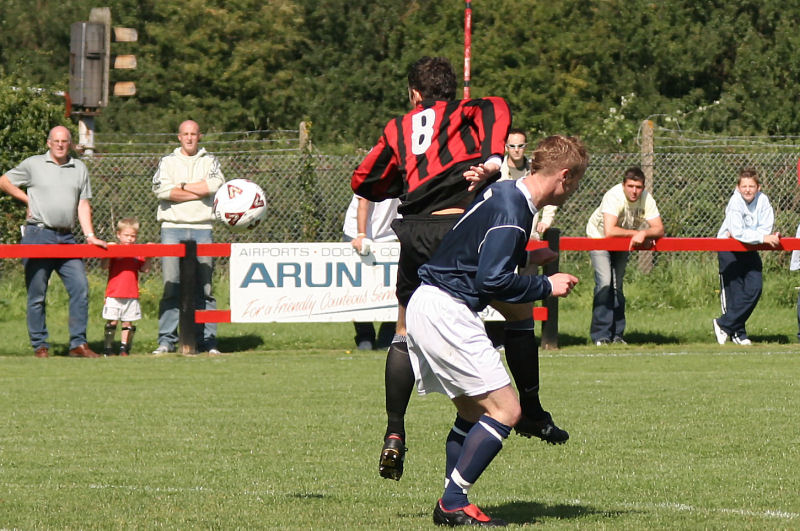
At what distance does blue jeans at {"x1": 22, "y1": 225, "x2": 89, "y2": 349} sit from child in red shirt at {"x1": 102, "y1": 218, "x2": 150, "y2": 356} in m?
0.24

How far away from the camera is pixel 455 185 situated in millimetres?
6566

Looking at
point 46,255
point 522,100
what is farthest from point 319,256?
point 522,100

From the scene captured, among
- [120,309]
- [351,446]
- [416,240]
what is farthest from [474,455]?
[120,309]

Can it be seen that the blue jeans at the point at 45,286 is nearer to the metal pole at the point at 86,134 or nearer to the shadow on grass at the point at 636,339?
the metal pole at the point at 86,134

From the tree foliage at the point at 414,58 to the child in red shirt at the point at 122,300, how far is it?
1944 centimetres

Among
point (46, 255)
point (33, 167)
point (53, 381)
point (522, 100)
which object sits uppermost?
point (522, 100)

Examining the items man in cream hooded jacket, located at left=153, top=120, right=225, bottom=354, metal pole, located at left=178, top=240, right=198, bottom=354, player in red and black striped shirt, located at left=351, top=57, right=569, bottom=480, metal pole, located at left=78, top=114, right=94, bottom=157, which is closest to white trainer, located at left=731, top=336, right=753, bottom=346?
man in cream hooded jacket, located at left=153, top=120, right=225, bottom=354

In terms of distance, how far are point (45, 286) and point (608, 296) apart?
17.7 feet

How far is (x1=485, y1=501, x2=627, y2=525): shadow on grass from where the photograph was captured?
5.73 m

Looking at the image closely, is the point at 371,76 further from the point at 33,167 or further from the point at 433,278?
the point at 433,278

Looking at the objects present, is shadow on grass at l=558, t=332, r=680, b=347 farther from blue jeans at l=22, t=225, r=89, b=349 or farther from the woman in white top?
blue jeans at l=22, t=225, r=89, b=349

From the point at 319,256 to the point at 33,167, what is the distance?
280cm

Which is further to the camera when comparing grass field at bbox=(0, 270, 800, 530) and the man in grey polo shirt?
the man in grey polo shirt

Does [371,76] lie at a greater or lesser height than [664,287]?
A: greater
